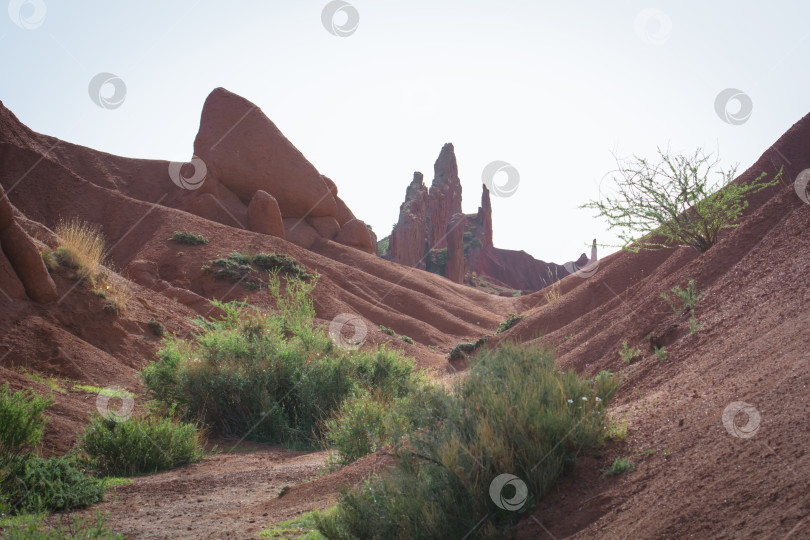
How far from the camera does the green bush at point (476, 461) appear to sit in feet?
13.6

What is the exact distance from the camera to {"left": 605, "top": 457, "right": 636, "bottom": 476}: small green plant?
4.12 m

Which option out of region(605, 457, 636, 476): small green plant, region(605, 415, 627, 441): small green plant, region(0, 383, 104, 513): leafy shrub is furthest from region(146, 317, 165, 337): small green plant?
region(605, 457, 636, 476): small green plant

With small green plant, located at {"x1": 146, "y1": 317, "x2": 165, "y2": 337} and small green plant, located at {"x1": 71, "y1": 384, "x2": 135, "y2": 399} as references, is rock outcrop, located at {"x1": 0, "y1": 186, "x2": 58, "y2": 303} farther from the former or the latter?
small green plant, located at {"x1": 146, "y1": 317, "x2": 165, "y2": 337}

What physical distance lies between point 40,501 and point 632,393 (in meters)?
6.19

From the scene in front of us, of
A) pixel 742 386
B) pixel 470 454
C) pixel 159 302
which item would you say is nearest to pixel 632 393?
pixel 742 386

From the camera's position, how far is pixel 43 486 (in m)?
6.32

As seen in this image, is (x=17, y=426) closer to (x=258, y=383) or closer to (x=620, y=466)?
(x=258, y=383)

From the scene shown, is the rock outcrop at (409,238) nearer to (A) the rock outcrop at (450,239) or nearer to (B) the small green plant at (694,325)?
(A) the rock outcrop at (450,239)

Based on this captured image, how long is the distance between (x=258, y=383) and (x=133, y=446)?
3335 mm

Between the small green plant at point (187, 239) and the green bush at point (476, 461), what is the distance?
91.2 feet

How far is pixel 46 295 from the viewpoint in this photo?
13.9 m

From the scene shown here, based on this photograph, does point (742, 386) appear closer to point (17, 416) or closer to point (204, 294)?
point (17, 416)

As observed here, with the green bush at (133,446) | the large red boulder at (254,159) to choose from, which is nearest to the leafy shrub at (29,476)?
the green bush at (133,446)

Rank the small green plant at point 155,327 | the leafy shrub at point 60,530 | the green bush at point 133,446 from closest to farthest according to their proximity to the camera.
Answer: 1. the leafy shrub at point 60,530
2. the green bush at point 133,446
3. the small green plant at point 155,327
